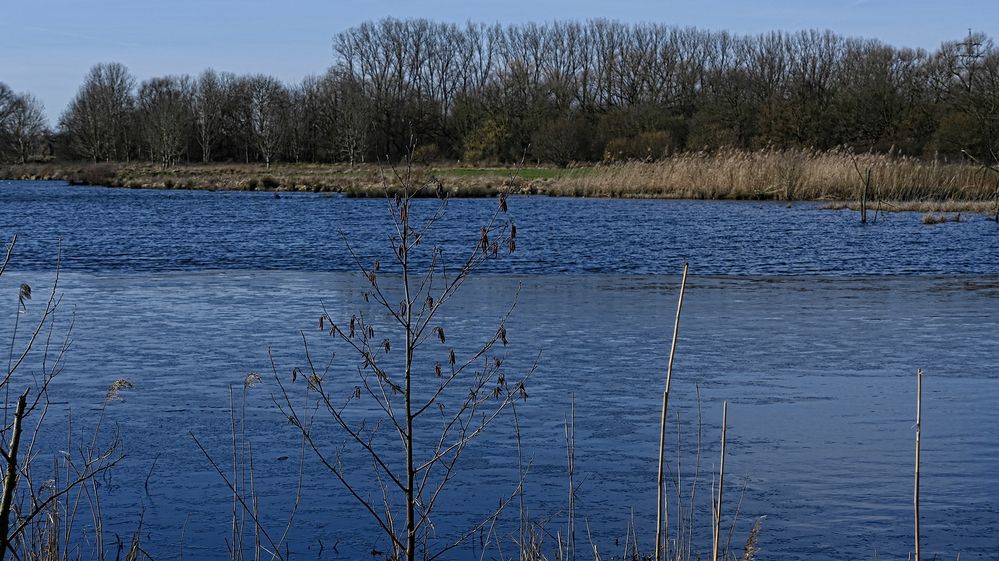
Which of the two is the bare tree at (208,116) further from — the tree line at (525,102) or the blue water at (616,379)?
the blue water at (616,379)

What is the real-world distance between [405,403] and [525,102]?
228 ft

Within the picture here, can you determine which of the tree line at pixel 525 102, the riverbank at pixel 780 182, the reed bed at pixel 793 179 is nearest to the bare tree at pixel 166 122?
the tree line at pixel 525 102

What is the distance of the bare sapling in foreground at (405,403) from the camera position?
3768mm

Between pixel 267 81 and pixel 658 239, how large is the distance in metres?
66.7

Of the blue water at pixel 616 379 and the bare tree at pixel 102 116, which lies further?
Result: the bare tree at pixel 102 116

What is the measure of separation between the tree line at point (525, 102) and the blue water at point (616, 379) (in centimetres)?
3895

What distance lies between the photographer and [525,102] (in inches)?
2906

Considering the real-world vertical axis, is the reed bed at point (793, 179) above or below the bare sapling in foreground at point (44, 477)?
above

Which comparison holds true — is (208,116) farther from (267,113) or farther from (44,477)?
(44,477)

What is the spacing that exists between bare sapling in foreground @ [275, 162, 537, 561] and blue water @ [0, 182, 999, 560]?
0.11 meters

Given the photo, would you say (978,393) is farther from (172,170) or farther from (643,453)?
(172,170)

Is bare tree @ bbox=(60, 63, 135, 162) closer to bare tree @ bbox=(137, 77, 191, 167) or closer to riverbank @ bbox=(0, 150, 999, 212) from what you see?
bare tree @ bbox=(137, 77, 191, 167)

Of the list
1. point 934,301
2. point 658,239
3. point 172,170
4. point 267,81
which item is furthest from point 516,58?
point 934,301

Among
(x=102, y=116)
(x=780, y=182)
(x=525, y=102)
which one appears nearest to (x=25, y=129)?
(x=102, y=116)
